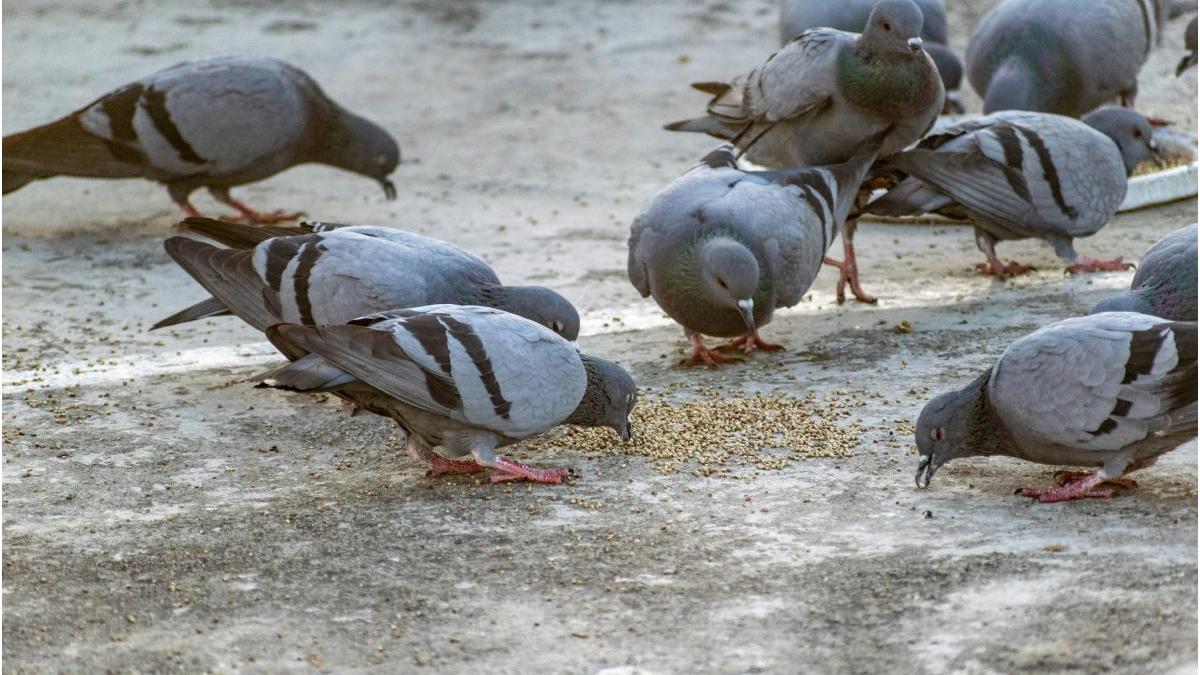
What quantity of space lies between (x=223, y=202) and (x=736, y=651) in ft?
19.4

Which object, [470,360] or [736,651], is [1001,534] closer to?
[736,651]

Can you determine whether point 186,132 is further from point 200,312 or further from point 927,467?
point 927,467

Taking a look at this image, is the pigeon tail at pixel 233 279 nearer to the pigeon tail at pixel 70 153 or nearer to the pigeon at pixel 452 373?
the pigeon at pixel 452 373

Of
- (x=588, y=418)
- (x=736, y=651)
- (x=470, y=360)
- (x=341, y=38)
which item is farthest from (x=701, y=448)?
(x=341, y=38)

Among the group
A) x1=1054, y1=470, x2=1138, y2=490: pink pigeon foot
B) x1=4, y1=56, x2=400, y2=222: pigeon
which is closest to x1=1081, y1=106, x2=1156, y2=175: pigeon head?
x1=1054, y1=470, x2=1138, y2=490: pink pigeon foot

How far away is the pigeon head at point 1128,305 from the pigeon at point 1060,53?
359 centimetres

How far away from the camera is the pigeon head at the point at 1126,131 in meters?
7.17

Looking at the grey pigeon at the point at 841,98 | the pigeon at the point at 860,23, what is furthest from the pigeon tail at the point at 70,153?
the pigeon at the point at 860,23

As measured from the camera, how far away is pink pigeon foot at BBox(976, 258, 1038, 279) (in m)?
7.07

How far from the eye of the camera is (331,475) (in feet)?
15.8

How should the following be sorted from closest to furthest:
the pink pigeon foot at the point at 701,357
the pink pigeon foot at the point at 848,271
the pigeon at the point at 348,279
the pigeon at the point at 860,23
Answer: the pigeon at the point at 348,279
the pink pigeon foot at the point at 701,357
the pink pigeon foot at the point at 848,271
the pigeon at the point at 860,23

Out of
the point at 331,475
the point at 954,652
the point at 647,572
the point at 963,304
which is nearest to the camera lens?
the point at 954,652

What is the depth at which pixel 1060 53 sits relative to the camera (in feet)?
27.5

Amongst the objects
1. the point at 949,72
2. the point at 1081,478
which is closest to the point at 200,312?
the point at 1081,478
